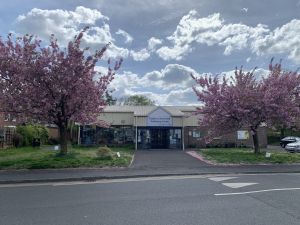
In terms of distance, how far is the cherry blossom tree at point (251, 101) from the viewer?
24.7 metres

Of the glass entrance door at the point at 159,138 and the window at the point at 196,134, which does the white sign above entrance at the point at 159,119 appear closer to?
the glass entrance door at the point at 159,138

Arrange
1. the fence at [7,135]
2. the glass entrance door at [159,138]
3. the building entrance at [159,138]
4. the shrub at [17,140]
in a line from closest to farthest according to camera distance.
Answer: the fence at [7,135] → the shrub at [17,140] → the building entrance at [159,138] → the glass entrance door at [159,138]

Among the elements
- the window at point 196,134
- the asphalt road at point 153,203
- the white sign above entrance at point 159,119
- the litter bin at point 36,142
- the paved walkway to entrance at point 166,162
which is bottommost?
the asphalt road at point 153,203

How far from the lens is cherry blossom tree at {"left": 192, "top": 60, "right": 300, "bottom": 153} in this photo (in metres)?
24.7

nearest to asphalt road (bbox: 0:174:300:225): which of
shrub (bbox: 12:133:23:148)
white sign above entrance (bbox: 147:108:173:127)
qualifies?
shrub (bbox: 12:133:23:148)

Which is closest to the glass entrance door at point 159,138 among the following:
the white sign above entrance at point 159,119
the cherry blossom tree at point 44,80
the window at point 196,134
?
the white sign above entrance at point 159,119

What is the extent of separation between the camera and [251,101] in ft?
82.5

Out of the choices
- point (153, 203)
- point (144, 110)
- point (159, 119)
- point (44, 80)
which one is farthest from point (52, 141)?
point (153, 203)

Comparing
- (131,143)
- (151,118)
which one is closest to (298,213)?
(151,118)

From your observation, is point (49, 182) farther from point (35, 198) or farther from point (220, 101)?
point (220, 101)

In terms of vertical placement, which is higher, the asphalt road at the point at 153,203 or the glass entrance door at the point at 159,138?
the glass entrance door at the point at 159,138

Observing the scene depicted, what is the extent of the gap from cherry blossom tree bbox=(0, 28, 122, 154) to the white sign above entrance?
58.3 feet

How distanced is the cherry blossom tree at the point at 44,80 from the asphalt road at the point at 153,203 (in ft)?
25.3

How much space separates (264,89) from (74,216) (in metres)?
20.2
